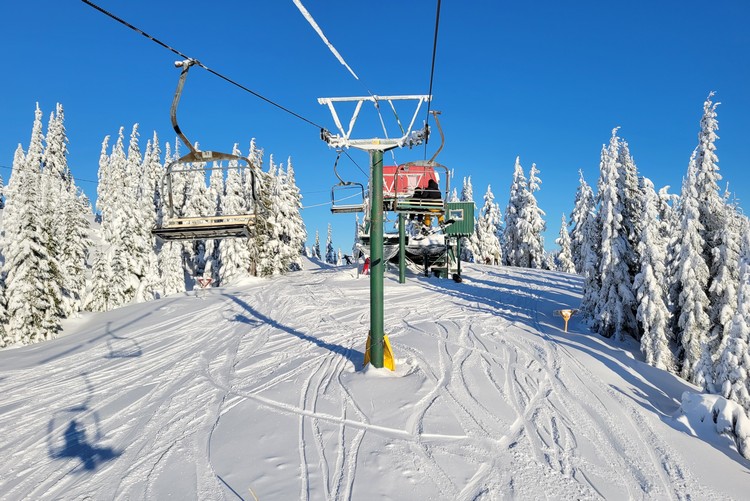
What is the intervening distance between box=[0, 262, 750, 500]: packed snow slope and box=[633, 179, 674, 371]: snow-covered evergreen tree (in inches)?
60.6

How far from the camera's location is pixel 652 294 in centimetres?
1555

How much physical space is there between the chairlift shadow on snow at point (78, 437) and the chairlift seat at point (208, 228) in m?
3.94

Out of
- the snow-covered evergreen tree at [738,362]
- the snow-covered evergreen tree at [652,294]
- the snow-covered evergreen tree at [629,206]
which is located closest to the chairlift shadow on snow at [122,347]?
the snow-covered evergreen tree at [738,362]

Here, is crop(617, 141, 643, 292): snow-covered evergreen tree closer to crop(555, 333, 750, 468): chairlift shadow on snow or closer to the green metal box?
crop(555, 333, 750, 468): chairlift shadow on snow

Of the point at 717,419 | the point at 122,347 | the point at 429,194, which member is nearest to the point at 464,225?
the point at 429,194

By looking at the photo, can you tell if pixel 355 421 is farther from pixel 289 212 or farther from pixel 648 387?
pixel 289 212

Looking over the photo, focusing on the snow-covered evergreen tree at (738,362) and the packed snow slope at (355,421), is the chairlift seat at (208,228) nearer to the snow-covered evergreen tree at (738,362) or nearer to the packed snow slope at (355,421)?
the packed snow slope at (355,421)

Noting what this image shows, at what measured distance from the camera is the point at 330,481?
19.4 ft

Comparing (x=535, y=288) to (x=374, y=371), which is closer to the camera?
(x=374, y=371)

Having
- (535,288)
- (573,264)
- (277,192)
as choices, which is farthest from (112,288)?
(573,264)

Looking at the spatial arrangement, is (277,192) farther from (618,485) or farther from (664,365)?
(618,485)

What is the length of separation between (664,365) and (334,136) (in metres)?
13.5

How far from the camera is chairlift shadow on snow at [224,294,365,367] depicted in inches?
462

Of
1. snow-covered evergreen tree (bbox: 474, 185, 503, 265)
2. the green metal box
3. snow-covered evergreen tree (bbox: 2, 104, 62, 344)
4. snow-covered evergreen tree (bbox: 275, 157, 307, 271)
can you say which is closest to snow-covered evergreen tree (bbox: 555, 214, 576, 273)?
snow-covered evergreen tree (bbox: 474, 185, 503, 265)
